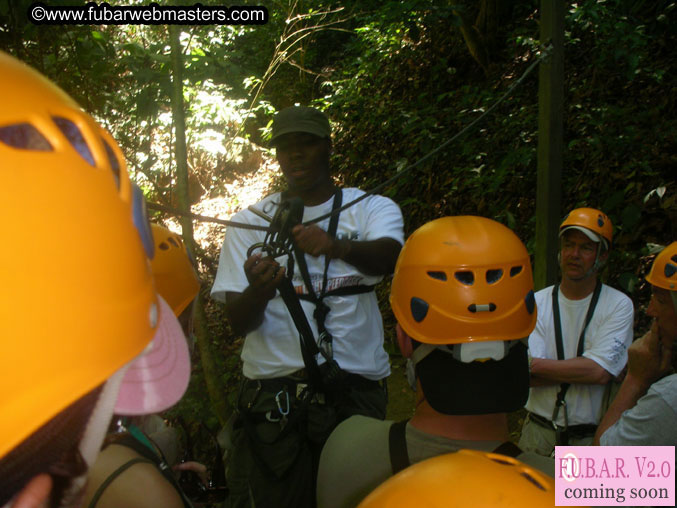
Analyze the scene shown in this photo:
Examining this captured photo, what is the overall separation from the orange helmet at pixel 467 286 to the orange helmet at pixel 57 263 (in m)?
Answer: 1.07

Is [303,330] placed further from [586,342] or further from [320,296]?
[586,342]

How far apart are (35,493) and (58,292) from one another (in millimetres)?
268

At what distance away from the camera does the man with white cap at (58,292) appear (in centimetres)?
68

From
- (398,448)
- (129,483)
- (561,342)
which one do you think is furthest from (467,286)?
(561,342)

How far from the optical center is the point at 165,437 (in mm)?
1998

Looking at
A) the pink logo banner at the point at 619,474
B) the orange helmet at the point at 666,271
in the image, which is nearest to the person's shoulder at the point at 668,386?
the pink logo banner at the point at 619,474

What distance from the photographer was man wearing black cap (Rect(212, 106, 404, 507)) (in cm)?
244

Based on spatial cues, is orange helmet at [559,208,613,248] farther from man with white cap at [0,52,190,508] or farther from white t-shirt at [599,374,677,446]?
man with white cap at [0,52,190,508]

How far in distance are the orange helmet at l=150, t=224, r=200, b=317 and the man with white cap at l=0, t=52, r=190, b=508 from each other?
127 cm

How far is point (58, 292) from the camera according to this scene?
2.39 ft

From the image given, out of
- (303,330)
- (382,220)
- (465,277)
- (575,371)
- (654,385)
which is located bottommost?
(575,371)

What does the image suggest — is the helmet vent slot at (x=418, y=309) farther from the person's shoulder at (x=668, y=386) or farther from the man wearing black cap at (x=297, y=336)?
the person's shoulder at (x=668, y=386)

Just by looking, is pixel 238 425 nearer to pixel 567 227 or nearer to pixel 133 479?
pixel 133 479

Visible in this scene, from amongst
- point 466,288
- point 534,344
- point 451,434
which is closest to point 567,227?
point 534,344
